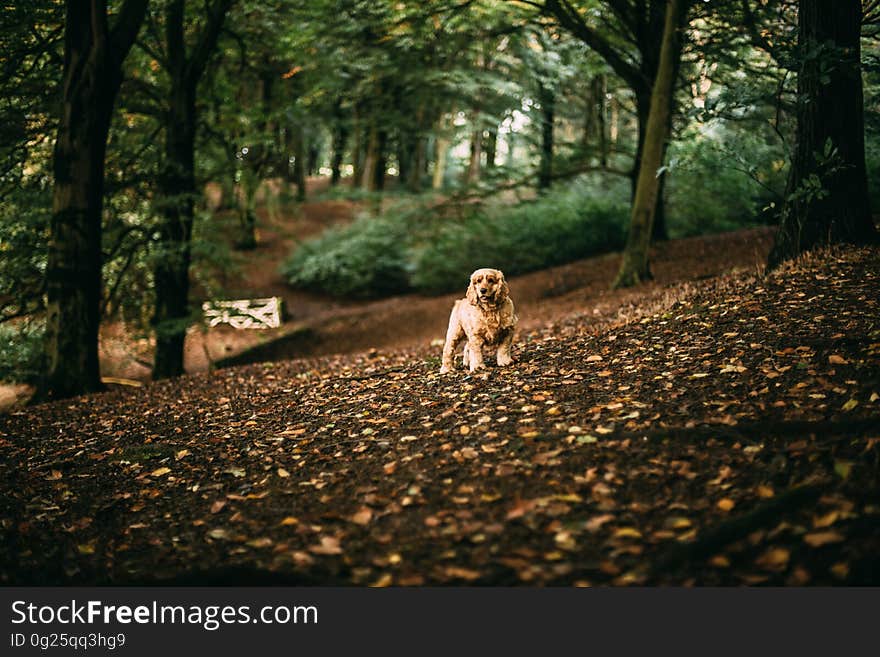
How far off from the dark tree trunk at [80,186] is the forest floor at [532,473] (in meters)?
2.26

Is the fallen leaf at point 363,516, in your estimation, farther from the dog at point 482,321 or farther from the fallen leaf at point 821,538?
the dog at point 482,321

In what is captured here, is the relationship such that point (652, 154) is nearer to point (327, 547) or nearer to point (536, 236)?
point (536, 236)

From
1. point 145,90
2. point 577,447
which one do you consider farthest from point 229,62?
point 577,447

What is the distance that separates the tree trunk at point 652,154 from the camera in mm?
10391

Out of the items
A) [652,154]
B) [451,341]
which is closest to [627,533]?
[451,341]

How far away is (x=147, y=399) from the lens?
8.24 meters

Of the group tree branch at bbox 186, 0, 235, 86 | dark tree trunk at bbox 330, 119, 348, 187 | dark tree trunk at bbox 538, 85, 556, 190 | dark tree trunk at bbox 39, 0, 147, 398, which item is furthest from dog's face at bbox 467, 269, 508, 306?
dark tree trunk at bbox 330, 119, 348, 187

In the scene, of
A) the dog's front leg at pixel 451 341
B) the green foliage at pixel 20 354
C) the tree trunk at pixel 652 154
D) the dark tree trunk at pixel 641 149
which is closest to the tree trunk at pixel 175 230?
the green foliage at pixel 20 354

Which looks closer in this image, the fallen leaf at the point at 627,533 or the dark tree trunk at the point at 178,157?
the fallen leaf at the point at 627,533

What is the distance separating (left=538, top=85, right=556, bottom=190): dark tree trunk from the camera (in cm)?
1510

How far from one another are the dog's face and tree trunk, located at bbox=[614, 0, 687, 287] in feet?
19.7

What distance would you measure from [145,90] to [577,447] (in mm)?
10633

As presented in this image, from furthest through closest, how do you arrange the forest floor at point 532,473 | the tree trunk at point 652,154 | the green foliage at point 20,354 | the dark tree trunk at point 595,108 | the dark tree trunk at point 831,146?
the dark tree trunk at point 595,108 < the tree trunk at point 652,154 < the green foliage at point 20,354 < the dark tree trunk at point 831,146 < the forest floor at point 532,473

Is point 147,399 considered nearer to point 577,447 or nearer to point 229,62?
point 577,447
